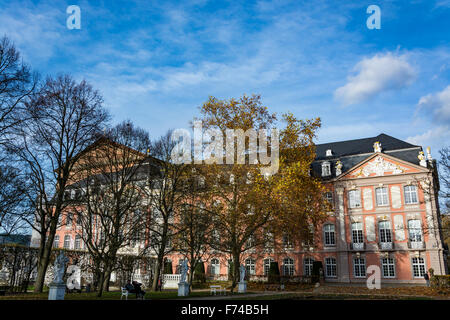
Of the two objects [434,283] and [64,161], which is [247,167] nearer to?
[64,161]

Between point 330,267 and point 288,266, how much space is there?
16.1 feet

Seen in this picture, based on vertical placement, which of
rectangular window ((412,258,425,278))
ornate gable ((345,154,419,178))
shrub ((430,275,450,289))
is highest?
ornate gable ((345,154,419,178))

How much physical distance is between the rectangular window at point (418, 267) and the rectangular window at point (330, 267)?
318 inches

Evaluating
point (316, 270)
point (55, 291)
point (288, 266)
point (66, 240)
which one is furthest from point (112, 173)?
point (66, 240)

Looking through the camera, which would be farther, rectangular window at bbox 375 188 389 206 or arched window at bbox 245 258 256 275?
arched window at bbox 245 258 256 275

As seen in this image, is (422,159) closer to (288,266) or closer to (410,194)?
(410,194)

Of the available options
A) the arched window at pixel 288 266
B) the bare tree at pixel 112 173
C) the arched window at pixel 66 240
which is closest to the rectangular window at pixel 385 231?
the arched window at pixel 288 266

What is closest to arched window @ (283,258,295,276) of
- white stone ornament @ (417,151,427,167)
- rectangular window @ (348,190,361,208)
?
rectangular window @ (348,190,361,208)

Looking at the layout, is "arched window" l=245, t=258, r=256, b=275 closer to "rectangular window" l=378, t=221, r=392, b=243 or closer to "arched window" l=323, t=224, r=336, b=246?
"arched window" l=323, t=224, r=336, b=246

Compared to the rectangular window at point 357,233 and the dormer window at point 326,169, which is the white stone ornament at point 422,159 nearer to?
the rectangular window at point 357,233

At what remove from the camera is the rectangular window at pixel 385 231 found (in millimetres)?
39625

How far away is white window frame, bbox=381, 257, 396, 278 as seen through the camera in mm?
38438

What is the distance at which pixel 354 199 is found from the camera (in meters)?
42.5

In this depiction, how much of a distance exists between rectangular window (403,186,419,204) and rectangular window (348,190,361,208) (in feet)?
16.0
